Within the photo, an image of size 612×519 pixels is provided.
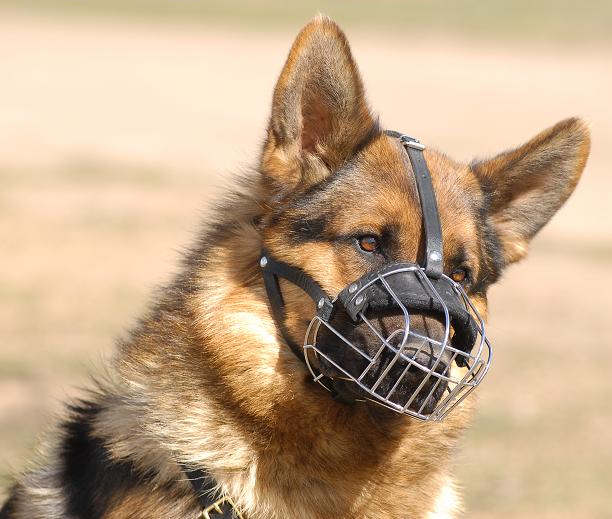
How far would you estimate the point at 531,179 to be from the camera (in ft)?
14.3

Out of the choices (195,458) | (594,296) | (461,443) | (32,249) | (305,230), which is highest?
(305,230)

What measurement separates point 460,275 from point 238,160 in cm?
203

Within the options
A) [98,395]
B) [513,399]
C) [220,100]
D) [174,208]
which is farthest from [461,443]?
[220,100]

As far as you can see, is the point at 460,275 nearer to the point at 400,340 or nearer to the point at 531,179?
the point at 400,340

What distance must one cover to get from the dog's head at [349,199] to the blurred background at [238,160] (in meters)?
0.38

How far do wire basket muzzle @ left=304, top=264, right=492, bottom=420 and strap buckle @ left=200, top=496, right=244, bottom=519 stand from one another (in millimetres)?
544

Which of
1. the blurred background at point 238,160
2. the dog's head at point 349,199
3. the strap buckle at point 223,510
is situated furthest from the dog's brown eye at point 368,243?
the strap buckle at point 223,510

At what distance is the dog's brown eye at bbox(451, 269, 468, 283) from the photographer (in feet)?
12.6

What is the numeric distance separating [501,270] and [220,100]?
2105 cm

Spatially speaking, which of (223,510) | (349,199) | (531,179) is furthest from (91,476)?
(531,179)

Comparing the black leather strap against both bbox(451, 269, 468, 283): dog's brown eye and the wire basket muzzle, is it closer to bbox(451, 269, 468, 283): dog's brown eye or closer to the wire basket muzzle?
the wire basket muzzle

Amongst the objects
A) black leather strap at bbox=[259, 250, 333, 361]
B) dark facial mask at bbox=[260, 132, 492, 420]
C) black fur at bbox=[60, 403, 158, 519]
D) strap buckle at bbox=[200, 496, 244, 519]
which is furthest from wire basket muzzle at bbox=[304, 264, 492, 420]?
black fur at bbox=[60, 403, 158, 519]

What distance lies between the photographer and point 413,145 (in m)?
3.92

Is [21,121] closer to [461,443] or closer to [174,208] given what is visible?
[174,208]
